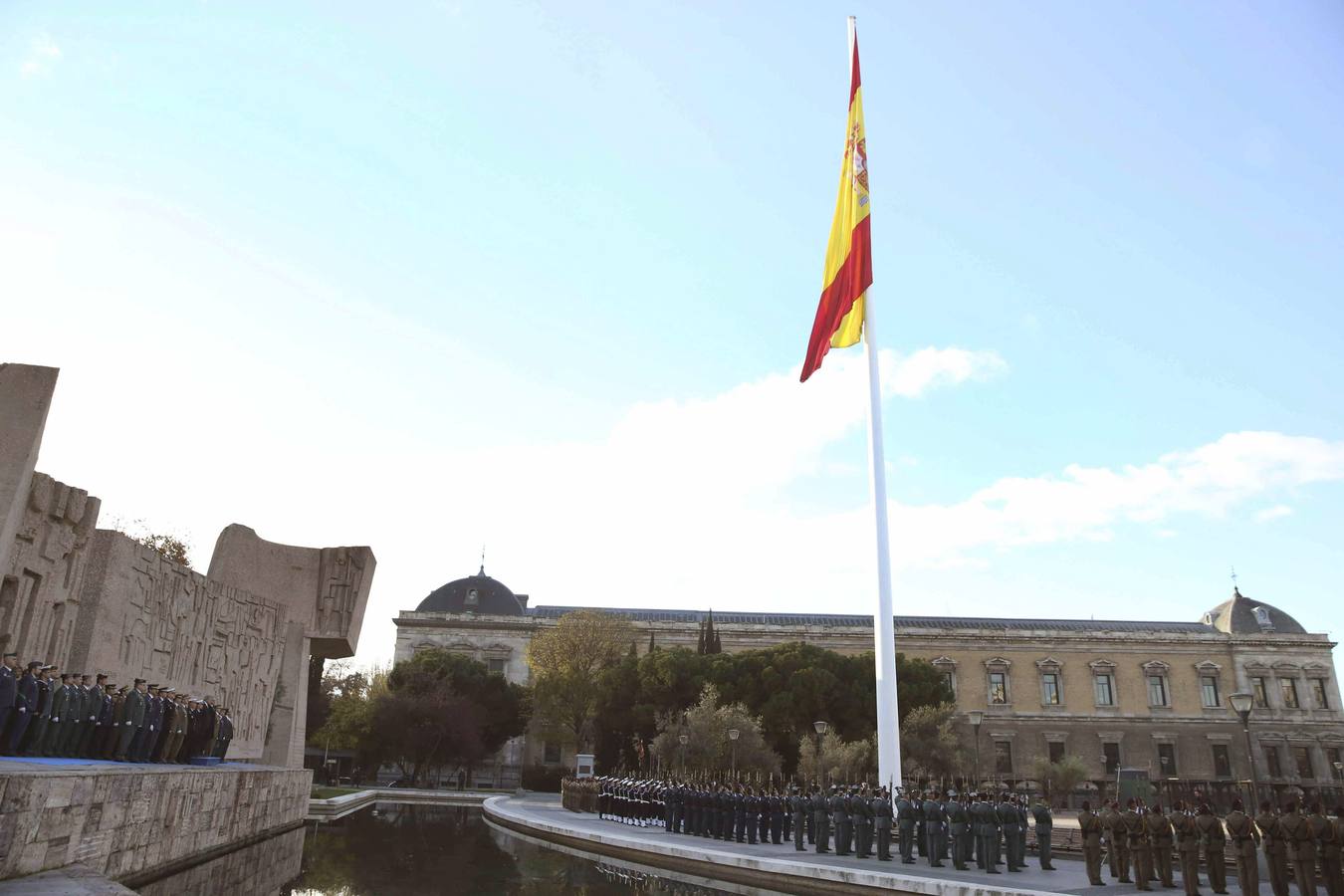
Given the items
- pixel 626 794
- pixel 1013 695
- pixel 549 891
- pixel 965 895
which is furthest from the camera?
pixel 1013 695

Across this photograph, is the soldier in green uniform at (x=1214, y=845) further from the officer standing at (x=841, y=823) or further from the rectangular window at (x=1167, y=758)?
the rectangular window at (x=1167, y=758)

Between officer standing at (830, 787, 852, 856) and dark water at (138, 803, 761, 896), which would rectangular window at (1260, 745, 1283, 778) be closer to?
officer standing at (830, 787, 852, 856)

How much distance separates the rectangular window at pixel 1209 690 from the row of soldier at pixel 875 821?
51504 millimetres

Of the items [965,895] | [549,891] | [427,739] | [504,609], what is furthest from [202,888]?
[504,609]

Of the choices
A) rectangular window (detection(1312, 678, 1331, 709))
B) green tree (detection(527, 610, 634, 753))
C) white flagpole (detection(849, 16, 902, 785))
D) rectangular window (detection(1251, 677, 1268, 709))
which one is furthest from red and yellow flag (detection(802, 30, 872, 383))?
rectangular window (detection(1312, 678, 1331, 709))

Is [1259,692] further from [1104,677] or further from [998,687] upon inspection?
[998,687]

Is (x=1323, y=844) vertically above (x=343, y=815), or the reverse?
(x=1323, y=844)

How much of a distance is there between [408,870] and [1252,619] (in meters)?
68.6

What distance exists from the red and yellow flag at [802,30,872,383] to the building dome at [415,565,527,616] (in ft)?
154

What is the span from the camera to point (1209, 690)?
203 feet

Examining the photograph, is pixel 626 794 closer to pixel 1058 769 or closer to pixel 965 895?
pixel 965 895

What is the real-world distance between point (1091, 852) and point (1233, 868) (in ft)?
15.8

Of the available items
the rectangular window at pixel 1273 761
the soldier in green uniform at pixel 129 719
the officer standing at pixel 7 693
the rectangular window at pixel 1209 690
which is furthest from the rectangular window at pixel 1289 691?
the officer standing at pixel 7 693

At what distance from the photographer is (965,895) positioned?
1096cm
